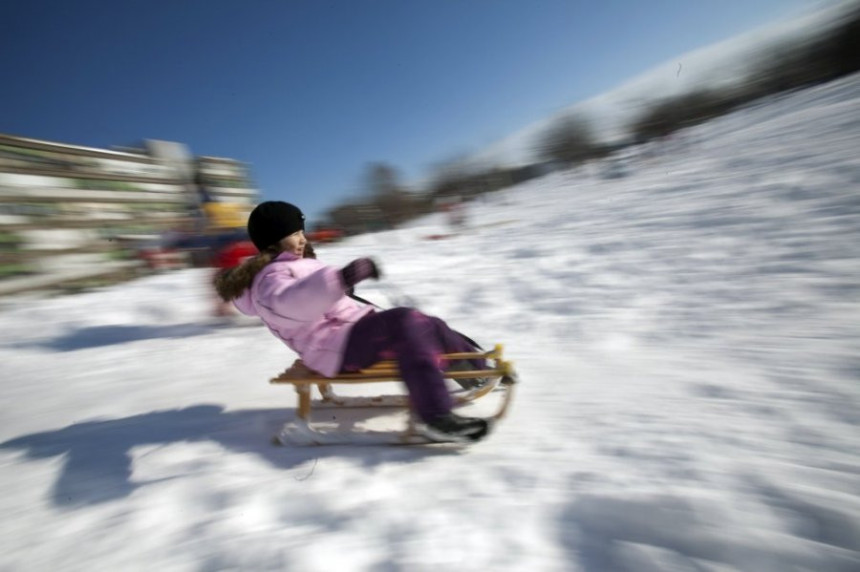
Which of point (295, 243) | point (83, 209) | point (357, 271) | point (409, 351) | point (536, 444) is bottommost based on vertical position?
point (536, 444)

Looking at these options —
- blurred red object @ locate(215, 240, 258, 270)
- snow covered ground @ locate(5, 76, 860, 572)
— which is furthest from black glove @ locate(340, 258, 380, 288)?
blurred red object @ locate(215, 240, 258, 270)

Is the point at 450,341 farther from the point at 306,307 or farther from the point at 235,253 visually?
the point at 235,253

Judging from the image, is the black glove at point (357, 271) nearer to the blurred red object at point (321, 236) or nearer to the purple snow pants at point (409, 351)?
the purple snow pants at point (409, 351)

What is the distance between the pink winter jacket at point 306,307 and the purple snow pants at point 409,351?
8cm

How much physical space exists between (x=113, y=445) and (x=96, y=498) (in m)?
0.53

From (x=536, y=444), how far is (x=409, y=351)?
0.69m

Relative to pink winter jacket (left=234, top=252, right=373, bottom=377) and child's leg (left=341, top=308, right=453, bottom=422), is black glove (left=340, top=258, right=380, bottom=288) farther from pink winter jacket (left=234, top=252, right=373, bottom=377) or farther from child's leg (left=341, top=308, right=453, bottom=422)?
child's leg (left=341, top=308, right=453, bottom=422)

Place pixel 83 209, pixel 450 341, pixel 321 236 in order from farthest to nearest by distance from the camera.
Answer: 1. pixel 321 236
2. pixel 83 209
3. pixel 450 341

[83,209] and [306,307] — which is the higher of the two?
[83,209]

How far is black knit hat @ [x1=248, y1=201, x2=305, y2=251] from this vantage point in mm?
2041

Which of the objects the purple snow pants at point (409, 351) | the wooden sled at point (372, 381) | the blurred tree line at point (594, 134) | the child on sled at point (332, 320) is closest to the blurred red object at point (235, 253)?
the child on sled at point (332, 320)

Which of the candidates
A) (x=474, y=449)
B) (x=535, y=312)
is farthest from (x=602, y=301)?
(x=474, y=449)

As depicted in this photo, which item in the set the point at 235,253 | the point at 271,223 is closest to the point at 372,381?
the point at 271,223

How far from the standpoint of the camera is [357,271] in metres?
1.68
